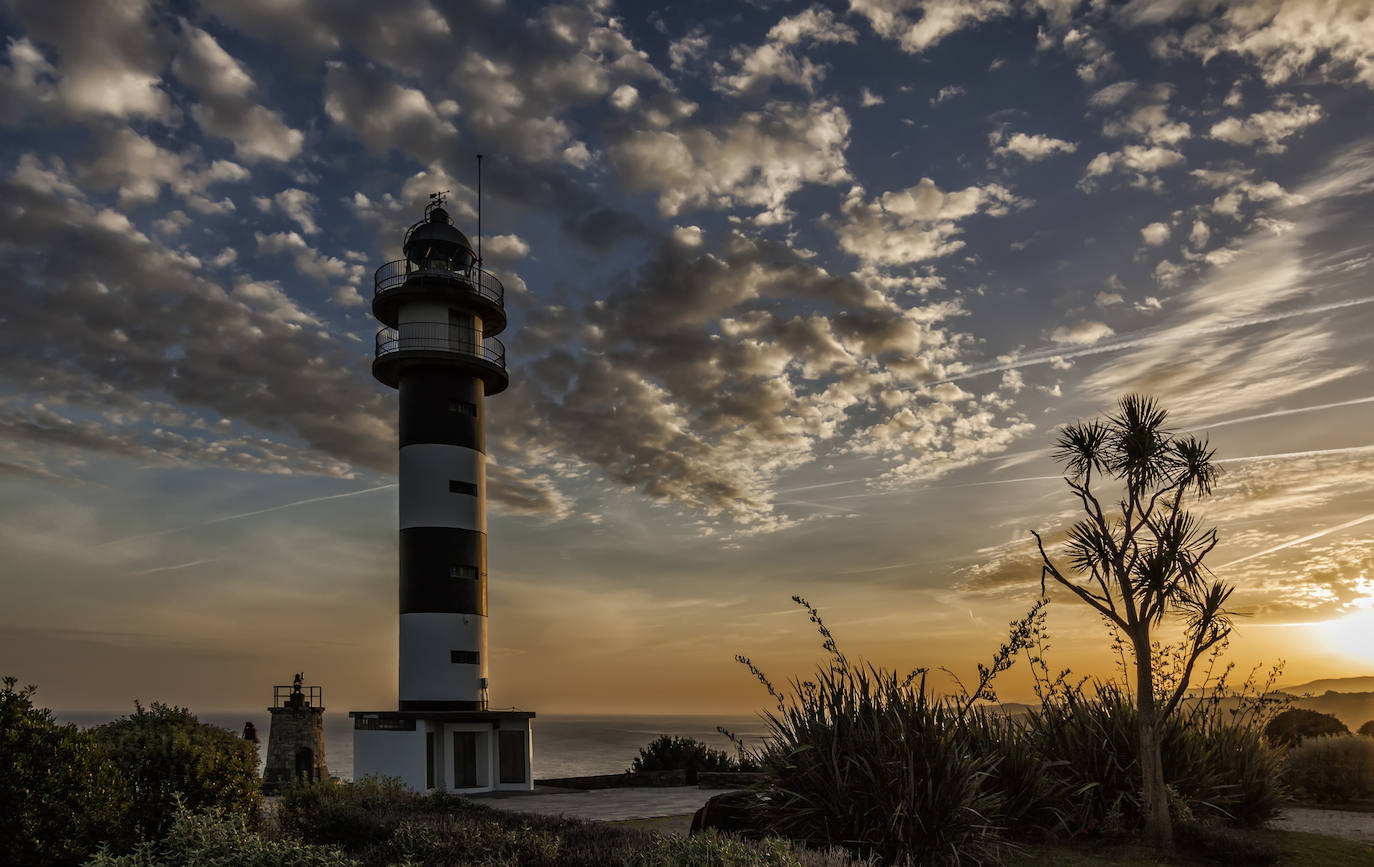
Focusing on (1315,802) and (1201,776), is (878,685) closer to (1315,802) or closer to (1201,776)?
(1201,776)

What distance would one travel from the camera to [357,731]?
78.4ft

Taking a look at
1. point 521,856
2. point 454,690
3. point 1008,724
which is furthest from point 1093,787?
point 454,690

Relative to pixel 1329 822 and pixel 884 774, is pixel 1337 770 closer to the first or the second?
pixel 1329 822

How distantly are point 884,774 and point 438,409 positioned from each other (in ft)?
63.6

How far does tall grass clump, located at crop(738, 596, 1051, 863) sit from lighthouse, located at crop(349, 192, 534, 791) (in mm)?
15683

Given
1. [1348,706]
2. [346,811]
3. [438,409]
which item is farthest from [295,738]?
[1348,706]

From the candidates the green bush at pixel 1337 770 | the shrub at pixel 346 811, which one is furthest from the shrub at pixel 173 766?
the green bush at pixel 1337 770

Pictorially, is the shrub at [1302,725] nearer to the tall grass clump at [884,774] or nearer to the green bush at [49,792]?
the tall grass clump at [884,774]

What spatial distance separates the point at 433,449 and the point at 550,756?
86.3m

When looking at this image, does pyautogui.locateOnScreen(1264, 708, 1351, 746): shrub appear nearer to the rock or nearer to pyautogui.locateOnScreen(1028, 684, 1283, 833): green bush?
pyautogui.locateOnScreen(1028, 684, 1283, 833): green bush

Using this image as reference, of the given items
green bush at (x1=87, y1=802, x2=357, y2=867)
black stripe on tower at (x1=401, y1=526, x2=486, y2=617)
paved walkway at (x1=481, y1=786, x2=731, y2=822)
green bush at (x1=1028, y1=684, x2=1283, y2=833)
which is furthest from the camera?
black stripe on tower at (x1=401, y1=526, x2=486, y2=617)

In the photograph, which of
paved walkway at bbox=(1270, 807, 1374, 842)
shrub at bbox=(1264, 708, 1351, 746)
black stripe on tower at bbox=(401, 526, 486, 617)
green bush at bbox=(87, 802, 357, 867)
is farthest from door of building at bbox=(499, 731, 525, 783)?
shrub at bbox=(1264, 708, 1351, 746)

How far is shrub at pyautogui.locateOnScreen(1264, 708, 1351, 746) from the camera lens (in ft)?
75.5

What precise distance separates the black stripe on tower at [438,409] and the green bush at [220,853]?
17.8 meters
